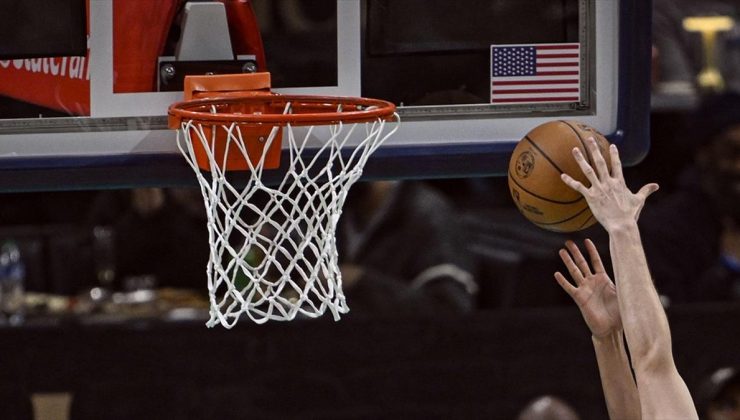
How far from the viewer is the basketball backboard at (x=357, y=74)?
2930mm

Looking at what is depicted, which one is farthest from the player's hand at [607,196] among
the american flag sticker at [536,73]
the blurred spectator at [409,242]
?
the blurred spectator at [409,242]

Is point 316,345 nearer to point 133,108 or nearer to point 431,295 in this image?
point 431,295

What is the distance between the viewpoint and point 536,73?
3080 mm

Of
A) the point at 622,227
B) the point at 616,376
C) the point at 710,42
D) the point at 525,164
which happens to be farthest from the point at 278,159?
the point at 710,42

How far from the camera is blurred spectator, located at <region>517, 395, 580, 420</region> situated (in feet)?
15.7

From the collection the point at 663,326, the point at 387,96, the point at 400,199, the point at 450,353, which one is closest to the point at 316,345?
the point at 450,353

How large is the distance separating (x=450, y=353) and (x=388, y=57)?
2.32 metres

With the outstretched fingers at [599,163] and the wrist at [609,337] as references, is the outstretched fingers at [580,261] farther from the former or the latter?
the outstretched fingers at [599,163]

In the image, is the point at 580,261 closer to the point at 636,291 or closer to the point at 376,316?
the point at 636,291

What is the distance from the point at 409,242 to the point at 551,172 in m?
3.26

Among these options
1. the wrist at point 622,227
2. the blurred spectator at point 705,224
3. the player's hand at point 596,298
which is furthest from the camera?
the blurred spectator at point 705,224

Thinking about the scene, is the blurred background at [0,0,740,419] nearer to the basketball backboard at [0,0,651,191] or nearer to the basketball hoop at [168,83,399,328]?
the basketball backboard at [0,0,651,191]

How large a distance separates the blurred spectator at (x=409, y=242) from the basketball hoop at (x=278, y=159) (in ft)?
8.86

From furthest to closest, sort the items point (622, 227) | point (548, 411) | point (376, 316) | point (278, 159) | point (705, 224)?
point (705, 224) → point (376, 316) → point (548, 411) → point (278, 159) → point (622, 227)
